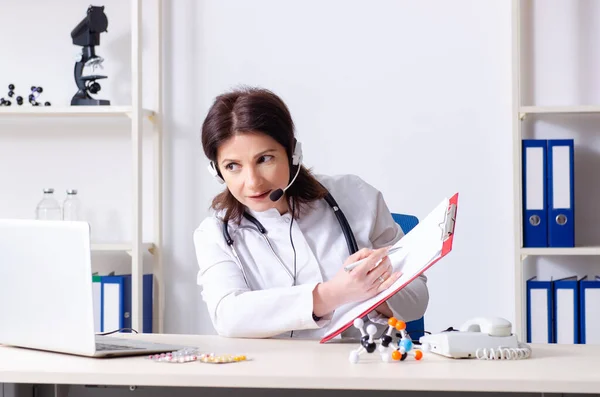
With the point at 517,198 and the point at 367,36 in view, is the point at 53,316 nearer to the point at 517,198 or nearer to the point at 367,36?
the point at 517,198

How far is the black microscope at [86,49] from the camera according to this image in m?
2.90

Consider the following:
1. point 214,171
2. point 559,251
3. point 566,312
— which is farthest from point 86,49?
point 566,312

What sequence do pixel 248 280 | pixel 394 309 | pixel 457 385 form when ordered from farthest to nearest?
pixel 248 280 → pixel 394 309 → pixel 457 385

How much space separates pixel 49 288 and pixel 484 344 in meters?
0.68

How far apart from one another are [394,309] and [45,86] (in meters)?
1.95

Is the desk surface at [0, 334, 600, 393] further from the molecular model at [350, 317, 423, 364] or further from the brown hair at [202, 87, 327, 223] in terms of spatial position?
the brown hair at [202, 87, 327, 223]

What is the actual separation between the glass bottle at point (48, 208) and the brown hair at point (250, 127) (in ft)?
4.37

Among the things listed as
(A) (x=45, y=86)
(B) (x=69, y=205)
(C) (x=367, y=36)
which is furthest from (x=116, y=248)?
(C) (x=367, y=36)

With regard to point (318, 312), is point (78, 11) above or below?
above

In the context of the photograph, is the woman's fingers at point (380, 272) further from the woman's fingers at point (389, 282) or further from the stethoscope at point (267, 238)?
the stethoscope at point (267, 238)

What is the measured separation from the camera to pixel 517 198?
2.61 m

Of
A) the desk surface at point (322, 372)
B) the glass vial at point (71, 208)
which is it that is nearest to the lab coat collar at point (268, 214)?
the desk surface at point (322, 372)

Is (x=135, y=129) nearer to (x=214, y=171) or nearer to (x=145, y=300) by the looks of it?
(x=145, y=300)

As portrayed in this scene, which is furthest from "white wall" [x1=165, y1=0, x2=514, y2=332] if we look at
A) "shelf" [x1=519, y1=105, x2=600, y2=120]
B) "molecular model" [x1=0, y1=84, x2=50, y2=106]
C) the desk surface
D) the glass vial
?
the desk surface
